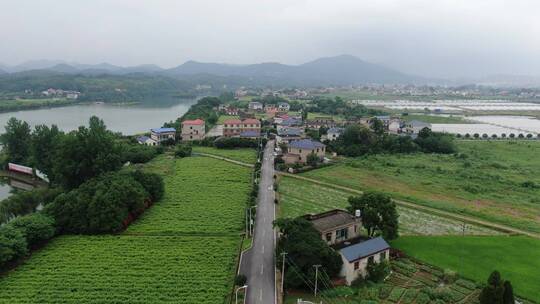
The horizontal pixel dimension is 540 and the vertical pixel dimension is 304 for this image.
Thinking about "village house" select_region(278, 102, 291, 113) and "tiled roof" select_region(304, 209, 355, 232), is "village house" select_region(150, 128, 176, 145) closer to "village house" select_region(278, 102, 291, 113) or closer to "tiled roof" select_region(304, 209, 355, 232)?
"tiled roof" select_region(304, 209, 355, 232)

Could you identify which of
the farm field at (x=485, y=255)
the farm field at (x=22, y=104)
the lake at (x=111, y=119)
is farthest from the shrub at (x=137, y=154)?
the farm field at (x=22, y=104)

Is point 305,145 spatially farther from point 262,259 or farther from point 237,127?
point 262,259

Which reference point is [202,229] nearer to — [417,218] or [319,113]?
[417,218]

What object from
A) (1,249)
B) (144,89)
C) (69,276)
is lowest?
(69,276)

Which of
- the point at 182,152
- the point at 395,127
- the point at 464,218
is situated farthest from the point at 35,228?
the point at 395,127

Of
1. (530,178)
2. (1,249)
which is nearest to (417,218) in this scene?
(530,178)
